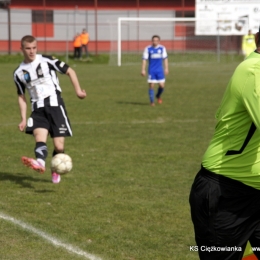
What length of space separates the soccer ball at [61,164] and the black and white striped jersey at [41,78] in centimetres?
71

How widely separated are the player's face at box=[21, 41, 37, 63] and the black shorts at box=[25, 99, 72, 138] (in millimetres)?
611

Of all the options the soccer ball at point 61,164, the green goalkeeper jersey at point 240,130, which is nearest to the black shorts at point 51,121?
the soccer ball at point 61,164

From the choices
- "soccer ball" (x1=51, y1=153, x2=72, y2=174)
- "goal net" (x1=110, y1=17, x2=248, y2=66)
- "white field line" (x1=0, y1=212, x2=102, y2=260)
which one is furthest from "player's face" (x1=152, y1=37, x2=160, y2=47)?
"goal net" (x1=110, y1=17, x2=248, y2=66)

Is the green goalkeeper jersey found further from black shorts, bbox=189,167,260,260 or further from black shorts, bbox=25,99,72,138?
black shorts, bbox=25,99,72,138

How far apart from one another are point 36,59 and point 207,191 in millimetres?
4973

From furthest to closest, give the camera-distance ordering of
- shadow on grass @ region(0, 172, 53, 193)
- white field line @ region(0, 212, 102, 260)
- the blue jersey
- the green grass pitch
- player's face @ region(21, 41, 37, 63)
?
the blue jersey < shadow on grass @ region(0, 172, 53, 193) < player's face @ region(21, 41, 37, 63) < the green grass pitch < white field line @ region(0, 212, 102, 260)

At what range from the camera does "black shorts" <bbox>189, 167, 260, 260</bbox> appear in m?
3.43

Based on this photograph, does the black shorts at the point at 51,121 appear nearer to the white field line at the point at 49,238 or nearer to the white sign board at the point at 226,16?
the white field line at the point at 49,238

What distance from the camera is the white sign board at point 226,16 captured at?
37753 mm

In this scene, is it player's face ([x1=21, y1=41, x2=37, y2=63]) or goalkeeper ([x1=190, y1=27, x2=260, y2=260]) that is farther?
player's face ([x1=21, y1=41, x2=37, y2=63])

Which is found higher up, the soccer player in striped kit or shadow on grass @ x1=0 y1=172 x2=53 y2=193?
the soccer player in striped kit

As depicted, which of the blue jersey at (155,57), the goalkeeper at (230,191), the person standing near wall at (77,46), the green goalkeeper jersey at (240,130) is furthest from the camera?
the person standing near wall at (77,46)

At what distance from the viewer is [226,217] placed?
11.3 ft

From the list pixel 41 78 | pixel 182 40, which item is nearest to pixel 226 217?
pixel 41 78
